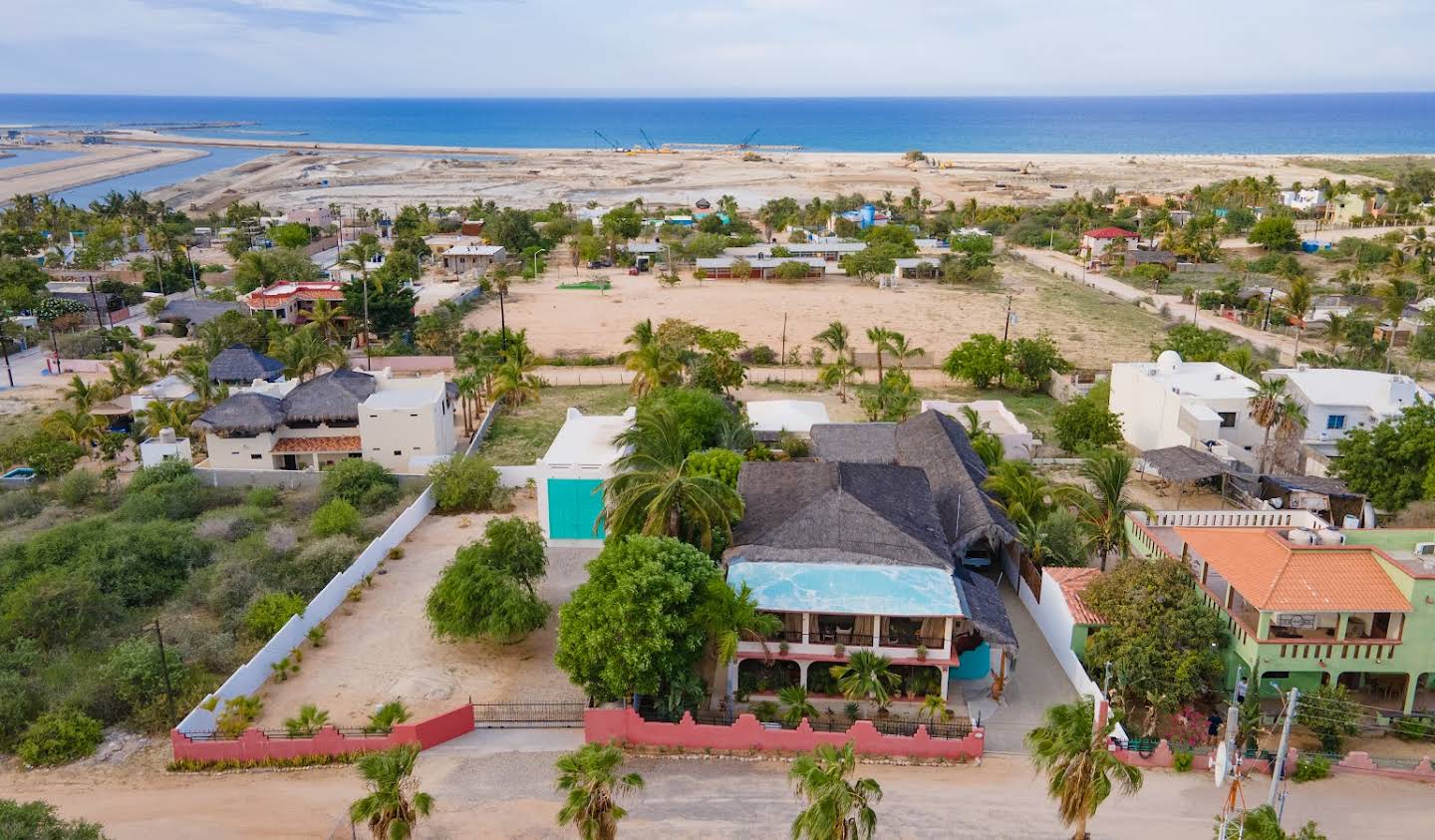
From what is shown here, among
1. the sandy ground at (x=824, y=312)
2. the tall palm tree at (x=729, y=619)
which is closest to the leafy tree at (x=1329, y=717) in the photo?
the tall palm tree at (x=729, y=619)

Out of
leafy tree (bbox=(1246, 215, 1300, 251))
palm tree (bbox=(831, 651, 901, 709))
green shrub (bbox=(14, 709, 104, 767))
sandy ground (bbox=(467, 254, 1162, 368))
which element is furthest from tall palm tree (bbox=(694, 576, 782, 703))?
leafy tree (bbox=(1246, 215, 1300, 251))

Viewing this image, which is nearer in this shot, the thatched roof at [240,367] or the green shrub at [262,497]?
the green shrub at [262,497]

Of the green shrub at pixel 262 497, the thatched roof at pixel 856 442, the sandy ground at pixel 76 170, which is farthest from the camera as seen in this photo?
the sandy ground at pixel 76 170

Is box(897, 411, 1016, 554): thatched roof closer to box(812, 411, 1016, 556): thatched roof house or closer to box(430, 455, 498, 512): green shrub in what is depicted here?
box(812, 411, 1016, 556): thatched roof house

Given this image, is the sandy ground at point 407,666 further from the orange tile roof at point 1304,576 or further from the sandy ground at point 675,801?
the orange tile roof at point 1304,576

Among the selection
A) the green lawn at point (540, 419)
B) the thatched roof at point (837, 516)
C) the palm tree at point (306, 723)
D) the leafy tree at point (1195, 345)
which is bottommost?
the green lawn at point (540, 419)

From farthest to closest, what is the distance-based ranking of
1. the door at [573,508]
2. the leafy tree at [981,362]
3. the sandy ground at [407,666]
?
1. the leafy tree at [981,362]
2. the door at [573,508]
3. the sandy ground at [407,666]

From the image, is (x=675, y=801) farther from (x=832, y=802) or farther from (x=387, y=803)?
(x=832, y=802)

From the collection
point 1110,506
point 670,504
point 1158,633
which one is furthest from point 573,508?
point 1158,633
